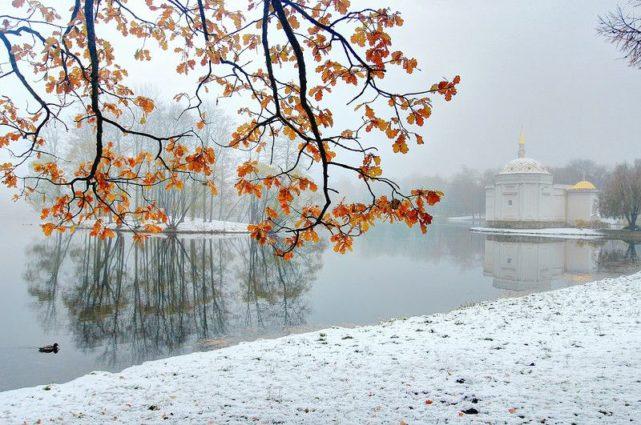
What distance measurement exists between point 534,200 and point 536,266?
39420 millimetres

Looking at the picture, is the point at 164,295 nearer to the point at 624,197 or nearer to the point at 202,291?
the point at 202,291

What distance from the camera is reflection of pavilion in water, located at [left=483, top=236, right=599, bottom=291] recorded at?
18328mm

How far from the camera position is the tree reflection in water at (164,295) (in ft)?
33.2

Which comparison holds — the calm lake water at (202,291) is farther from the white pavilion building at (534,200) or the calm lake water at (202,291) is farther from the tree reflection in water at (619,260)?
the white pavilion building at (534,200)

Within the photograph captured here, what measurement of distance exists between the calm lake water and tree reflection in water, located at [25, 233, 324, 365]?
0.05 m

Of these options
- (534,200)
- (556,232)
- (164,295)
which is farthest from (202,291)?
(534,200)

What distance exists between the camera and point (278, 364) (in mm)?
6246

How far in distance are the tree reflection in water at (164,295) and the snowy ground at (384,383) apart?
3.22 m

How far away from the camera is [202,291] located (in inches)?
613

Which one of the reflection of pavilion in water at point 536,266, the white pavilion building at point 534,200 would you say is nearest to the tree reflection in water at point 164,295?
the reflection of pavilion in water at point 536,266

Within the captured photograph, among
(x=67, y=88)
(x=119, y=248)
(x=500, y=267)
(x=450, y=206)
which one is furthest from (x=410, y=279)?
(x=450, y=206)

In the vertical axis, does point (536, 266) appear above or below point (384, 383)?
below

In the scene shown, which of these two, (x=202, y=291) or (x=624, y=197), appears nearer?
(x=202, y=291)

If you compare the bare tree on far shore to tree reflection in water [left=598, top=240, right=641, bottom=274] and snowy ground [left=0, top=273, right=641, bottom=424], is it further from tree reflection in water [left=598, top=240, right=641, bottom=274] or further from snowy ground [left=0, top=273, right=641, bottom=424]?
snowy ground [left=0, top=273, right=641, bottom=424]
